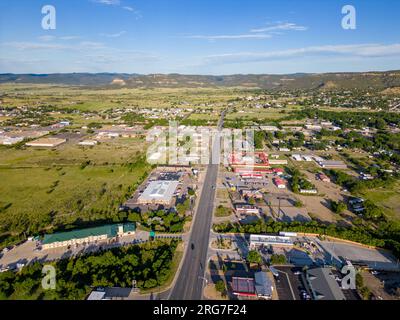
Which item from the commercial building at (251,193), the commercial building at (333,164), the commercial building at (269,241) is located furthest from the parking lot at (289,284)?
the commercial building at (333,164)

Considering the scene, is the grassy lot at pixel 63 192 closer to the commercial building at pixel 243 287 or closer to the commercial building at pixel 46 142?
the commercial building at pixel 46 142

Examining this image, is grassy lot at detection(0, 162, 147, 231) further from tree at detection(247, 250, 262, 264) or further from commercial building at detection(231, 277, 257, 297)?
commercial building at detection(231, 277, 257, 297)

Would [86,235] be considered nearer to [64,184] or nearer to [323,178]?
[64,184]

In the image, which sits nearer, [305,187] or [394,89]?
[305,187]

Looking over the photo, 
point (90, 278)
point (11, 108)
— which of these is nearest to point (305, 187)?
point (90, 278)

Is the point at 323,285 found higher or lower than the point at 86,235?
lower

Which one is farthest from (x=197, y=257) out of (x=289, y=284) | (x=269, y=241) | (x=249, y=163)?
(x=249, y=163)
